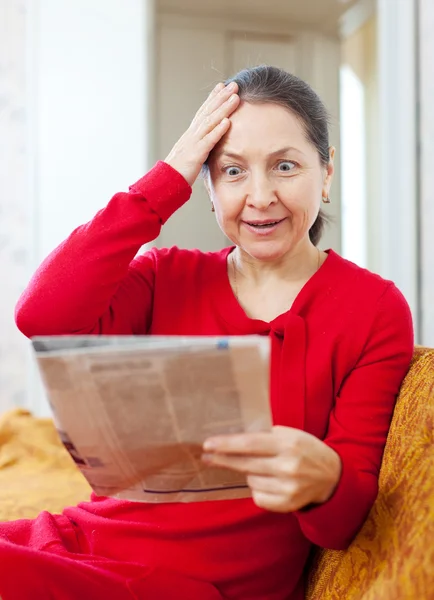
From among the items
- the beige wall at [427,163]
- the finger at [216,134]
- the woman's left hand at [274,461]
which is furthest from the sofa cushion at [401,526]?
the beige wall at [427,163]

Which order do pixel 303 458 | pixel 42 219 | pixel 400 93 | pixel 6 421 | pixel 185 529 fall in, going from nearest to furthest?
pixel 303 458, pixel 185 529, pixel 6 421, pixel 400 93, pixel 42 219

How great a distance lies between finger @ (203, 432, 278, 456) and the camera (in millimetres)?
779

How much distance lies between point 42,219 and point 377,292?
8.83ft

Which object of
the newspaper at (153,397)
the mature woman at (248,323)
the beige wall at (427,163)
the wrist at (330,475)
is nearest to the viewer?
the newspaper at (153,397)

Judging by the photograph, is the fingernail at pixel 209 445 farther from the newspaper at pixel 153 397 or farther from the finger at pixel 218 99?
the finger at pixel 218 99

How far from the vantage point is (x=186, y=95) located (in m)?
3.67

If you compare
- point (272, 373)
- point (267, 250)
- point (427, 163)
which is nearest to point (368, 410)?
point (272, 373)

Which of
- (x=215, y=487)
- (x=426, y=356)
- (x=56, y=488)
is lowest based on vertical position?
(x=56, y=488)

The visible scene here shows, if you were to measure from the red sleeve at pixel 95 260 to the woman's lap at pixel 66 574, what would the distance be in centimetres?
30

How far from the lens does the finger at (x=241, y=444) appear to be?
779 mm

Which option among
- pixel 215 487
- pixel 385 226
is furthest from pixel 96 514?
pixel 385 226

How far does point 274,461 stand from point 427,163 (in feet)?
8.57

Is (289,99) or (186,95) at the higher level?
(186,95)

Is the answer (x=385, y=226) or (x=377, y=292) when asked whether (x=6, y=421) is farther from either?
(x=385, y=226)
